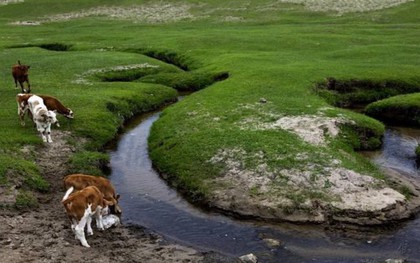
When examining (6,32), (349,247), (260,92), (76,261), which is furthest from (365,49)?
(6,32)

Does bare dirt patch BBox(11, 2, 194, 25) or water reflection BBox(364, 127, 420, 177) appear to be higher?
bare dirt patch BBox(11, 2, 194, 25)

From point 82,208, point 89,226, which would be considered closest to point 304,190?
point 89,226

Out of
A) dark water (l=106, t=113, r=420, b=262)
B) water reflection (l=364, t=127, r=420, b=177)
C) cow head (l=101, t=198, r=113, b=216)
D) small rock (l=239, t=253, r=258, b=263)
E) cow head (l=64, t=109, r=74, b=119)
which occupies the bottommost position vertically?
water reflection (l=364, t=127, r=420, b=177)

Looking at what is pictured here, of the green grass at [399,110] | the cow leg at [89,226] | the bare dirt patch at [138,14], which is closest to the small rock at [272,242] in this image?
the cow leg at [89,226]

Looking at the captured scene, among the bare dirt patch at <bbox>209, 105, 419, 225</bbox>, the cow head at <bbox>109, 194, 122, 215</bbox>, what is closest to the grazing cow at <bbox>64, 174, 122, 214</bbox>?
the cow head at <bbox>109, 194, 122, 215</bbox>

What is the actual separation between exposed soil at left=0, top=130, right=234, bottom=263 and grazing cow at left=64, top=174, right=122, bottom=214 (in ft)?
3.44

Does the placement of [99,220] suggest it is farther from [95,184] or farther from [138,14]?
[138,14]

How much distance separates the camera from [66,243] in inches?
689

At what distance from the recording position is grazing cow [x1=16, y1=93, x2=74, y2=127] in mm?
28328

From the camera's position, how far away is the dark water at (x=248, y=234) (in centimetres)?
1789

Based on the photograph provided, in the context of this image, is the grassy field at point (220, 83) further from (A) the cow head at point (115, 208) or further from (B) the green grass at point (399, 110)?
(B) the green grass at point (399, 110)

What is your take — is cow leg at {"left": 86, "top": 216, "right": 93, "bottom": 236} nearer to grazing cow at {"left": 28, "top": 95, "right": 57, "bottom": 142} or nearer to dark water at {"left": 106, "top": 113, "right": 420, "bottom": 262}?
dark water at {"left": 106, "top": 113, "right": 420, "bottom": 262}

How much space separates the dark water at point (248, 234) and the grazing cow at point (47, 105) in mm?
7318

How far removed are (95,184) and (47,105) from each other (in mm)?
11255
